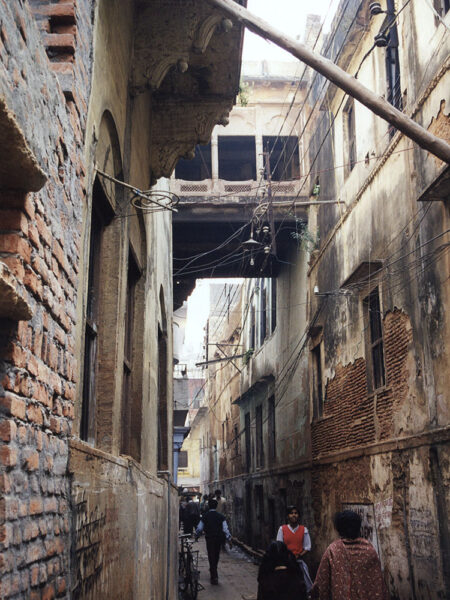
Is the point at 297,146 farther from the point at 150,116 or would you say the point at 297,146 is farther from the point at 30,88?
the point at 30,88

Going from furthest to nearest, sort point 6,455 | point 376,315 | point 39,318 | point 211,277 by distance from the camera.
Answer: point 211,277, point 376,315, point 39,318, point 6,455

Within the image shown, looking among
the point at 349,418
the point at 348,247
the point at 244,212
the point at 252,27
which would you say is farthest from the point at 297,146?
the point at 252,27

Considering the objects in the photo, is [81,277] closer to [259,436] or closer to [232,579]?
[232,579]

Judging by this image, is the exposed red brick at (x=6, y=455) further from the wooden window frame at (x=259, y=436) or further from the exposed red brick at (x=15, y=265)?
the wooden window frame at (x=259, y=436)

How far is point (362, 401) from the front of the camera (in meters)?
11.6

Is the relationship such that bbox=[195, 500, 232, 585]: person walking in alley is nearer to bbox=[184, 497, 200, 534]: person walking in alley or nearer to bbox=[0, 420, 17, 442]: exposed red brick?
bbox=[184, 497, 200, 534]: person walking in alley

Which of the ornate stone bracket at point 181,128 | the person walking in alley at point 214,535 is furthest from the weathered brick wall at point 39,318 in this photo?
the person walking in alley at point 214,535

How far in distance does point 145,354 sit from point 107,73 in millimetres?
3257

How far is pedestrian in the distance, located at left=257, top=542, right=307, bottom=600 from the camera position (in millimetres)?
6152

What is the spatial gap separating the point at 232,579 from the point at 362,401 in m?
5.87

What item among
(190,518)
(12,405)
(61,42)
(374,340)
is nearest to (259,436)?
(190,518)

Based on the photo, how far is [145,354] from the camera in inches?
294

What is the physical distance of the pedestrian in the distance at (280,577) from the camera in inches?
242

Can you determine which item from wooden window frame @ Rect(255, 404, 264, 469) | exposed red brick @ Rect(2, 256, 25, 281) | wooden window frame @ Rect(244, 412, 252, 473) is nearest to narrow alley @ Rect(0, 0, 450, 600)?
exposed red brick @ Rect(2, 256, 25, 281)
